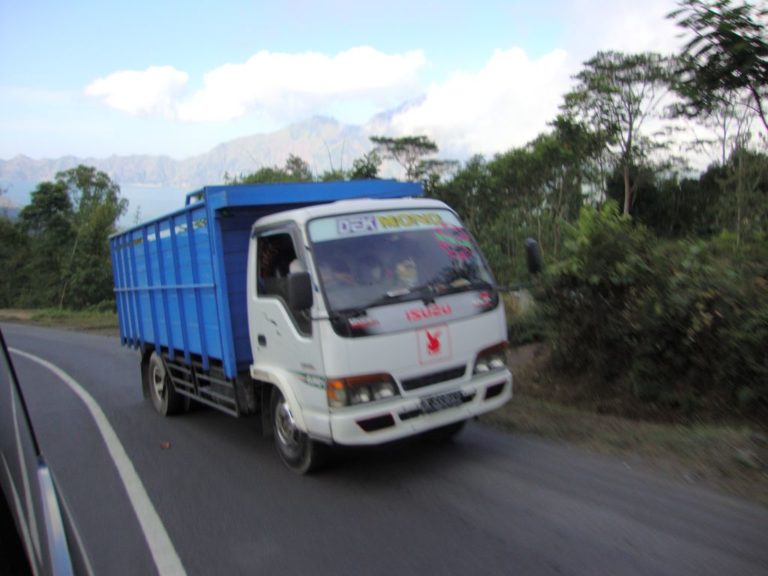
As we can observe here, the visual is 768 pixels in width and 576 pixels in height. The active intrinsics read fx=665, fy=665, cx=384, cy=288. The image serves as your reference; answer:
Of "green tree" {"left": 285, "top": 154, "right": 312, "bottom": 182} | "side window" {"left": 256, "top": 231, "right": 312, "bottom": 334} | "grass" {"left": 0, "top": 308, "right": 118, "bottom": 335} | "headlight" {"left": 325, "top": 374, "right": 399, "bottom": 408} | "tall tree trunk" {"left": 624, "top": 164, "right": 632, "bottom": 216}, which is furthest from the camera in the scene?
"green tree" {"left": 285, "top": 154, "right": 312, "bottom": 182}

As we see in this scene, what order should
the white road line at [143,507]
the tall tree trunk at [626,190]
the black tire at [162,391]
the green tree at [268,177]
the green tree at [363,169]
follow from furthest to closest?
1. the green tree at [268,177]
2. the tall tree trunk at [626,190]
3. the green tree at [363,169]
4. the black tire at [162,391]
5. the white road line at [143,507]

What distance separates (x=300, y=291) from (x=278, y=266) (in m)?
0.89

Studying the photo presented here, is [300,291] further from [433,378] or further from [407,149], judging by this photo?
[407,149]

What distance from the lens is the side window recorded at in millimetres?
5383

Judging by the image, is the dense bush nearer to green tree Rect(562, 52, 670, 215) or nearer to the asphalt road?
the asphalt road

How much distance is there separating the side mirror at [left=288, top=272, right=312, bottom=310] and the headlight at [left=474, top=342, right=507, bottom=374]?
153cm

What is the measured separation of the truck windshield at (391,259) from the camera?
17.1ft

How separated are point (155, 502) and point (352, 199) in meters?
3.21

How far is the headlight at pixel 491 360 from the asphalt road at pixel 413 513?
799 millimetres

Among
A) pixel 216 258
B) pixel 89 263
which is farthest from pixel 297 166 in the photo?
pixel 216 258

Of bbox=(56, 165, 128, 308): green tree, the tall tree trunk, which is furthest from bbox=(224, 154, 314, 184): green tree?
the tall tree trunk

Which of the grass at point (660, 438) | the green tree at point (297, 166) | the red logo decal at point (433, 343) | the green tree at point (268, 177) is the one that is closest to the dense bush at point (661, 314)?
the grass at point (660, 438)

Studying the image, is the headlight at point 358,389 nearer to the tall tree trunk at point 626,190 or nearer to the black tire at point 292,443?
the black tire at point 292,443

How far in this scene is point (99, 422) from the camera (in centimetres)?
861
